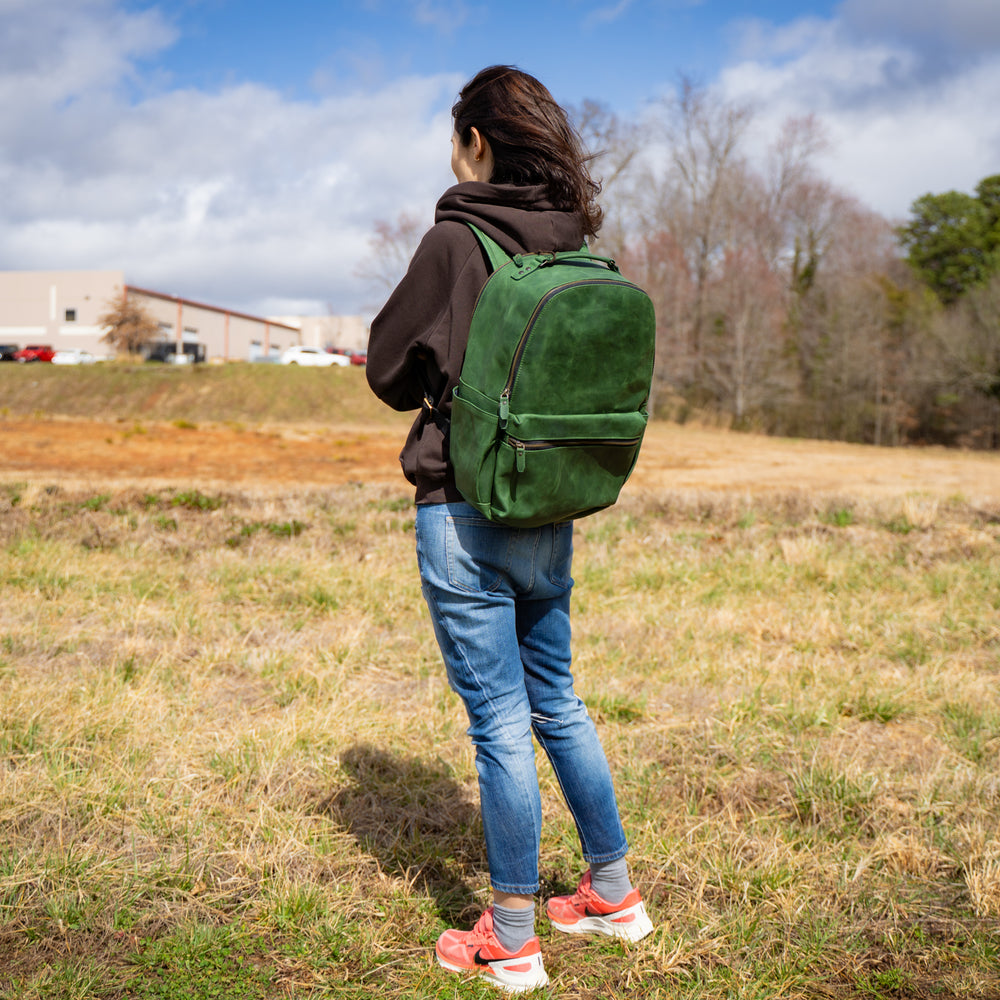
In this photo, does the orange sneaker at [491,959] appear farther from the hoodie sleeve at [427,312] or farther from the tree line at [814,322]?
the tree line at [814,322]

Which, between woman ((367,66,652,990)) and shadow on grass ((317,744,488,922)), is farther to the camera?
shadow on grass ((317,744,488,922))

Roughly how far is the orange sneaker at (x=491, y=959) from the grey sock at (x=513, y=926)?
0.05 ft

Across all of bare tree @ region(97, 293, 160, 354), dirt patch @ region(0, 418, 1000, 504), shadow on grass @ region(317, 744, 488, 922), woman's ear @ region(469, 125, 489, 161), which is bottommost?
shadow on grass @ region(317, 744, 488, 922)

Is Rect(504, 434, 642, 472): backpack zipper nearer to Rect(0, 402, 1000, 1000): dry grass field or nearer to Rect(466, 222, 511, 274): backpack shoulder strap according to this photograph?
Rect(466, 222, 511, 274): backpack shoulder strap

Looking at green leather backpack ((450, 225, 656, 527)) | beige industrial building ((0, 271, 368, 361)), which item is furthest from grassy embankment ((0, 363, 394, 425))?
green leather backpack ((450, 225, 656, 527))

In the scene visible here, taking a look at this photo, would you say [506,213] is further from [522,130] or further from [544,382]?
[544,382]

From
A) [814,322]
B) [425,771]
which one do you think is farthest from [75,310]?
[425,771]

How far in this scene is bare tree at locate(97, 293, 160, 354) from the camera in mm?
46719

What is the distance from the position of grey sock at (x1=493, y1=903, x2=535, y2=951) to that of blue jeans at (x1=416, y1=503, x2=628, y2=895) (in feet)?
0.18

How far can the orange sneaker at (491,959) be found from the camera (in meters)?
1.87

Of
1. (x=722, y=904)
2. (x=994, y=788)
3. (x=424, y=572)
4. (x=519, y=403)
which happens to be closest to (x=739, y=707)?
(x=994, y=788)

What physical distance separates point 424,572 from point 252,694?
1911mm

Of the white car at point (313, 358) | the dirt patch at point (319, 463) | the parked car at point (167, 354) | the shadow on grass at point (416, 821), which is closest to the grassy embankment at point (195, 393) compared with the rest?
the parked car at point (167, 354)

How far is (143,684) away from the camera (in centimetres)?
338
